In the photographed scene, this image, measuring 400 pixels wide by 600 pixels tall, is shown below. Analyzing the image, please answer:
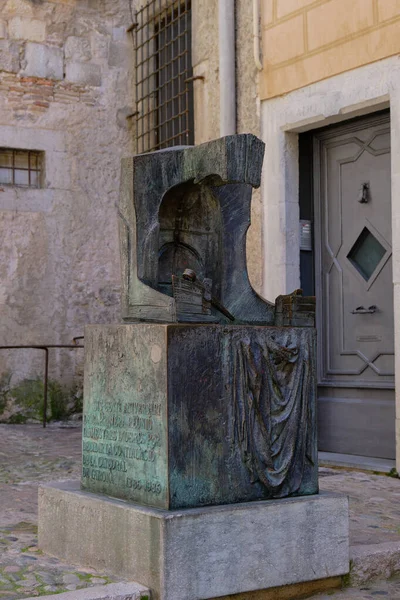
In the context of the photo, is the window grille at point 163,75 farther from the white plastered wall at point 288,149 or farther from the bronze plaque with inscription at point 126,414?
the bronze plaque with inscription at point 126,414

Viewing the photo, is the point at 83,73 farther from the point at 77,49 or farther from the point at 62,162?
the point at 62,162

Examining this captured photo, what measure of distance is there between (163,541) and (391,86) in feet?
13.3

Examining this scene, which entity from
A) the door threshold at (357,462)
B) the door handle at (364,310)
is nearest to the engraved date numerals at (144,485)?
the door threshold at (357,462)

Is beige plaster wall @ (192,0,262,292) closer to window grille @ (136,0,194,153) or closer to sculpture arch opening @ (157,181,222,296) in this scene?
window grille @ (136,0,194,153)

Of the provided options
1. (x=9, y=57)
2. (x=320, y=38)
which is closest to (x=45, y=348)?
(x=9, y=57)

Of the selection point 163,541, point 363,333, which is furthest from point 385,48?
point 163,541

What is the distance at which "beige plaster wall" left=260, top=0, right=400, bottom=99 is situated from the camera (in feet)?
20.7

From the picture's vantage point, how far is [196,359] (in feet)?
11.1

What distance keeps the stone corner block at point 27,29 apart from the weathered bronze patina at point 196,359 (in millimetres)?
5728

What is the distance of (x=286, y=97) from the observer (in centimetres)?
716

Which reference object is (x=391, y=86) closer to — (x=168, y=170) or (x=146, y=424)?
(x=168, y=170)

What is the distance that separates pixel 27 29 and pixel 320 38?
11.1ft

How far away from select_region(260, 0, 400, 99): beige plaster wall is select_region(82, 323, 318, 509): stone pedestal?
3.28 metres

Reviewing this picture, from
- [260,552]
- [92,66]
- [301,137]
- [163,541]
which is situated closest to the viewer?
[163,541]
